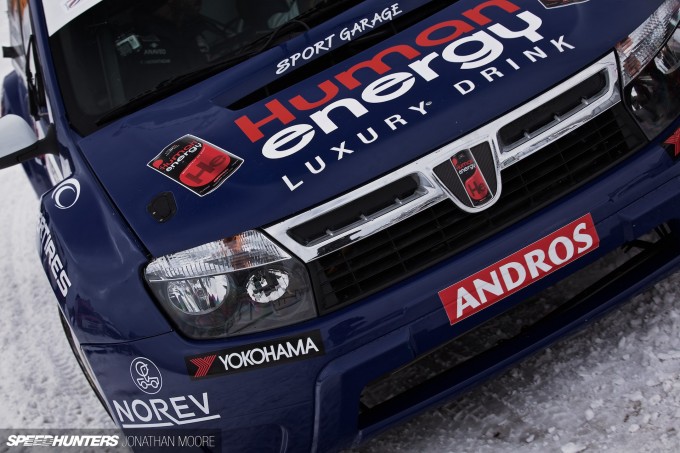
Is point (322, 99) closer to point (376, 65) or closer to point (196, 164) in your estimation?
point (376, 65)

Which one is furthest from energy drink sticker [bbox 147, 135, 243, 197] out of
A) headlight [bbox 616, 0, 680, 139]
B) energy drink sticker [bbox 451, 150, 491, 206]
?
headlight [bbox 616, 0, 680, 139]

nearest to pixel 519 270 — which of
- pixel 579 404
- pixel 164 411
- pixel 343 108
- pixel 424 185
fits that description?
pixel 424 185

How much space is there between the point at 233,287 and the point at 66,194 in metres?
0.78

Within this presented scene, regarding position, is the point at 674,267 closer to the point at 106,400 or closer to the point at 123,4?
the point at 106,400

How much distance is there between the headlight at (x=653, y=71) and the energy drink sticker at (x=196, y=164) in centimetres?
122

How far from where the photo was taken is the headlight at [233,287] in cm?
285

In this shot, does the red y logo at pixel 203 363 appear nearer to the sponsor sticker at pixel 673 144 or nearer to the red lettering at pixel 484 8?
the red lettering at pixel 484 8

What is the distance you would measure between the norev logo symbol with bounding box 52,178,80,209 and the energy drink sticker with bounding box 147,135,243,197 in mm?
286

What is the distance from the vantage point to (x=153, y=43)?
12.3 ft

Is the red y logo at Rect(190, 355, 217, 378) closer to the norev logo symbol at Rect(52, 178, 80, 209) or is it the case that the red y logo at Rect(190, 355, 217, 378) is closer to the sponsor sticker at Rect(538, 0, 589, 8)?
the norev logo symbol at Rect(52, 178, 80, 209)

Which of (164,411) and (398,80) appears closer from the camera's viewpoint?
(164,411)

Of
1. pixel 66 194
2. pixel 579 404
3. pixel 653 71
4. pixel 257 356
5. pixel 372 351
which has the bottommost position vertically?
pixel 579 404

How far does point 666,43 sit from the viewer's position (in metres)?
3.20

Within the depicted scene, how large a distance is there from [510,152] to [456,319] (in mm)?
509
